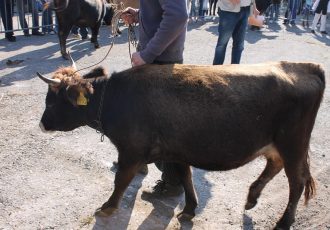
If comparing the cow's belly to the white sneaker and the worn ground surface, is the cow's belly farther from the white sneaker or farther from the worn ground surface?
the white sneaker

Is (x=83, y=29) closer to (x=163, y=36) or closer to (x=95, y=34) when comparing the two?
(x=95, y=34)

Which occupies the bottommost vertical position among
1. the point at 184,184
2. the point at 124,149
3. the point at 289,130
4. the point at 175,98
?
the point at 184,184

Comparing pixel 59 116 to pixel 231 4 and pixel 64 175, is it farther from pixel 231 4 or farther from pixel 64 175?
Answer: pixel 231 4

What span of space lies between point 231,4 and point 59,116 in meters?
3.80

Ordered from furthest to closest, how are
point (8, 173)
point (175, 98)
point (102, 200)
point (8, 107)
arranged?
point (8, 107) < point (8, 173) < point (102, 200) < point (175, 98)

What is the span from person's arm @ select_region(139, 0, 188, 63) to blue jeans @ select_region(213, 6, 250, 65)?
339 centimetres

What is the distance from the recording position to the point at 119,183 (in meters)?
3.37

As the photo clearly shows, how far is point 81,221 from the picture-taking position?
3.56 m

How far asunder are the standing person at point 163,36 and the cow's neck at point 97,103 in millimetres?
327

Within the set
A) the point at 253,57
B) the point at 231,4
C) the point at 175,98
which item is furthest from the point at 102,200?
the point at 253,57

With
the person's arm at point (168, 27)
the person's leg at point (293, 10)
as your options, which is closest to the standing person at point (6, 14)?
the person's arm at point (168, 27)

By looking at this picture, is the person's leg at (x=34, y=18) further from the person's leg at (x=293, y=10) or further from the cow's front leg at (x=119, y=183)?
the person's leg at (x=293, y=10)

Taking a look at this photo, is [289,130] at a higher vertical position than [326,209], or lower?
higher

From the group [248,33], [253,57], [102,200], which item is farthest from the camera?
[248,33]
